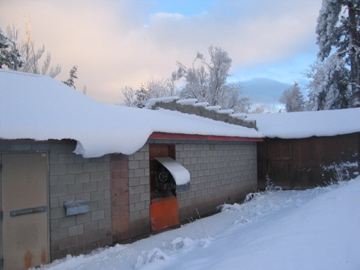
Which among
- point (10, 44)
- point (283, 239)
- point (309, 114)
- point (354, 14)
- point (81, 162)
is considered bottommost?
point (283, 239)

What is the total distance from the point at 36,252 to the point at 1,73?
356 centimetres

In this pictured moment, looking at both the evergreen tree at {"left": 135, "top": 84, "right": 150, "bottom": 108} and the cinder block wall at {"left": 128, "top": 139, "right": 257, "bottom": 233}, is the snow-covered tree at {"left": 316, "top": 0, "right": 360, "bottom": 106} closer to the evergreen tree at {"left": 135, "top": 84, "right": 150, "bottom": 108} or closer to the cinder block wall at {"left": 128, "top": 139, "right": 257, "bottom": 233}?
the cinder block wall at {"left": 128, "top": 139, "right": 257, "bottom": 233}

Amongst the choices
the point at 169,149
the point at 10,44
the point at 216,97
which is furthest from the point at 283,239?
the point at 216,97

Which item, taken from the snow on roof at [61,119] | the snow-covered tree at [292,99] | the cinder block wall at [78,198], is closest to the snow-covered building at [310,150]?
the snow on roof at [61,119]

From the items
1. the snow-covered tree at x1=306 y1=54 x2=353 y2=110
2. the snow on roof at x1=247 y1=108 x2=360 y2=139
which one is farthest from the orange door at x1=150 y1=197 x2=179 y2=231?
the snow-covered tree at x1=306 y1=54 x2=353 y2=110

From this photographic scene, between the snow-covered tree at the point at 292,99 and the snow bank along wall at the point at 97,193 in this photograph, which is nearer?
the snow bank along wall at the point at 97,193

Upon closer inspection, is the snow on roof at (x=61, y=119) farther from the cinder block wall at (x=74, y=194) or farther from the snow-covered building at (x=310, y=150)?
the snow-covered building at (x=310, y=150)

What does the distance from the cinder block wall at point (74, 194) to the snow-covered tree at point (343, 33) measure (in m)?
18.2

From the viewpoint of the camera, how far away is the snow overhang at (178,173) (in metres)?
7.28

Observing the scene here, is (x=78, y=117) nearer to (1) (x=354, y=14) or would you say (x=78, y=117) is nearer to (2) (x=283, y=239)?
(2) (x=283, y=239)

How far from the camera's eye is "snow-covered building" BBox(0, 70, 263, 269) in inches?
191

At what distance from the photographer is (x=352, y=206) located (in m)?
4.81

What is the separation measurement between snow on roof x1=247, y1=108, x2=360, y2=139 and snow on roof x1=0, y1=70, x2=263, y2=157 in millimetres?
7163

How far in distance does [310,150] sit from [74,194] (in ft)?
32.7
